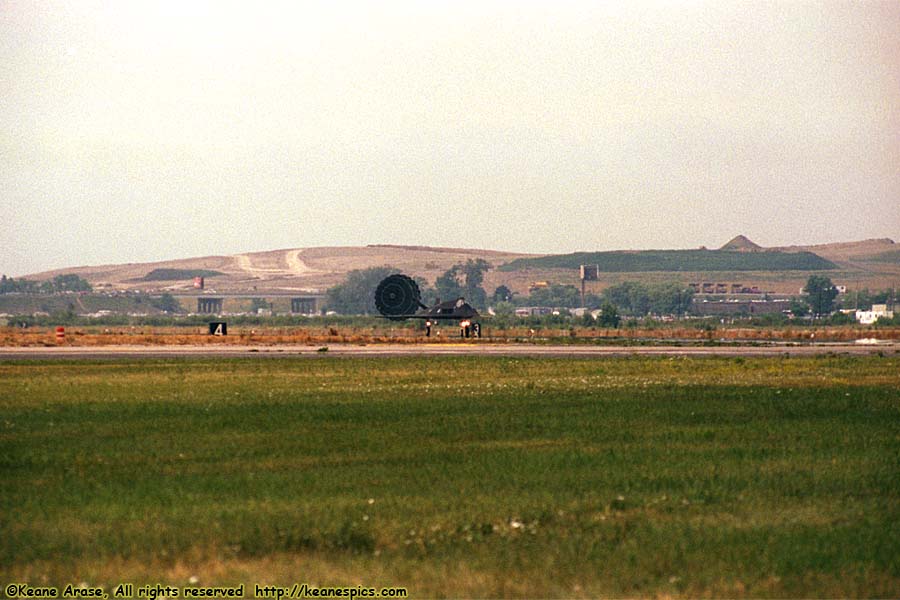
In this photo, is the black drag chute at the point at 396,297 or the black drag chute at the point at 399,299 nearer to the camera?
the black drag chute at the point at 399,299

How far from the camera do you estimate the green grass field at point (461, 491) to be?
13.0 metres

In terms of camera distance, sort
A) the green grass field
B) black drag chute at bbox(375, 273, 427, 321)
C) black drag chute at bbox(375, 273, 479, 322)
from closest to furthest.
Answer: the green grass field
black drag chute at bbox(375, 273, 479, 322)
black drag chute at bbox(375, 273, 427, 321)

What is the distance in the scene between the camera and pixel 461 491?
17.4m

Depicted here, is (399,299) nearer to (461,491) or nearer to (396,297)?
(396,297)

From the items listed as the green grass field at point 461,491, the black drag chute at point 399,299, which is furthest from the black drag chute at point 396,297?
the green grass field at point 461,491

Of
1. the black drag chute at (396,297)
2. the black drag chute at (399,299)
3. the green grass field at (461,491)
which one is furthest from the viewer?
the black drag chute at (396,297)

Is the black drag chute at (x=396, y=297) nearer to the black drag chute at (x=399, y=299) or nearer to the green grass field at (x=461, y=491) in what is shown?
the black drag chute at (x=399, y=299)

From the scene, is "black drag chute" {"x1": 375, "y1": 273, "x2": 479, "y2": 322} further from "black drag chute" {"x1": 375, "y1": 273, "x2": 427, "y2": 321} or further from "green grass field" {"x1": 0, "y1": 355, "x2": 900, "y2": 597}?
"green grass field" {"x1": 0, "y1": 355, "x2": 900, "y2": 597}

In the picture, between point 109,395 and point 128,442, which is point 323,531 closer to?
point 128,442

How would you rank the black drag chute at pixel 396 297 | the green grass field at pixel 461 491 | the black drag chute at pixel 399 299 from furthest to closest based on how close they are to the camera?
1. the black drag chute at pixel 396 297
2. the black drag chute at pixel 399 299
3. the green grass field at pixel 461 491

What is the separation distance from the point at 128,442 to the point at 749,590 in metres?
13.6

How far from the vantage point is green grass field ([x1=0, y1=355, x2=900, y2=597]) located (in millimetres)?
13016

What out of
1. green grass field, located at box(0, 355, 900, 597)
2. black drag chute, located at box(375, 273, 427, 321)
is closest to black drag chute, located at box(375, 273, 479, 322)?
black drag chute, located at box(375, 273, 427, 321)

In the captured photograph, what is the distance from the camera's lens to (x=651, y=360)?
55.1 meters
